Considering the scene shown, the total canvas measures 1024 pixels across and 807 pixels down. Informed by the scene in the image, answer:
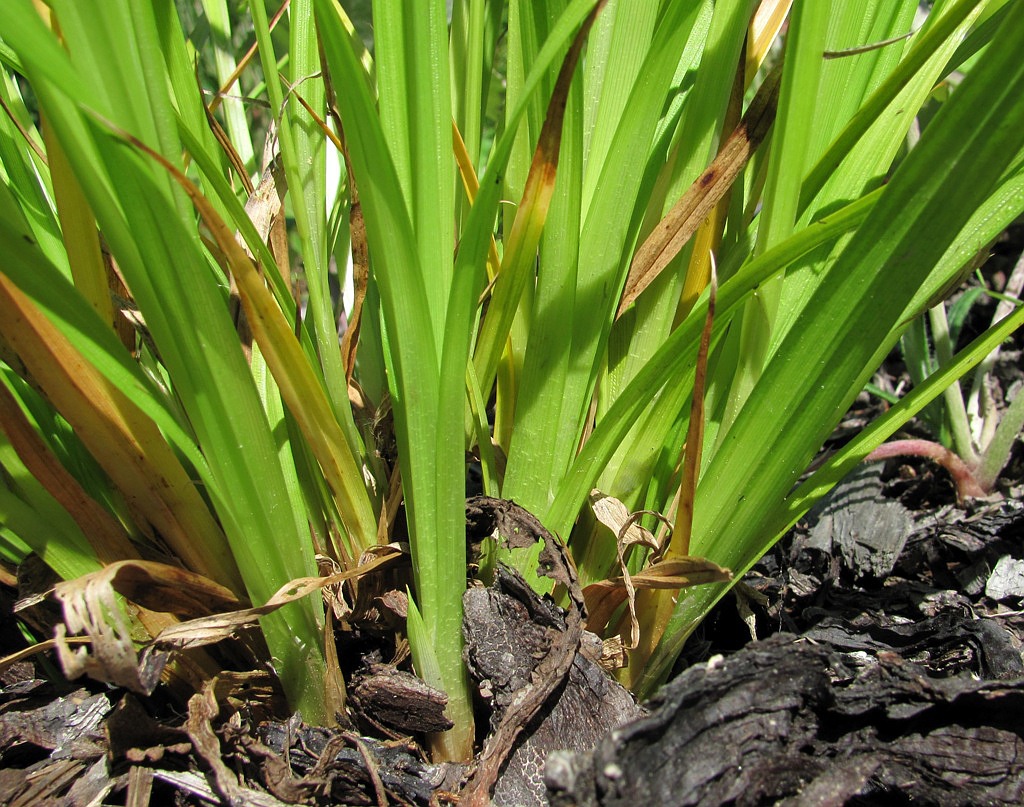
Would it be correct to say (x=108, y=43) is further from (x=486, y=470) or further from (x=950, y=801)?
A: (x=950, y=801)

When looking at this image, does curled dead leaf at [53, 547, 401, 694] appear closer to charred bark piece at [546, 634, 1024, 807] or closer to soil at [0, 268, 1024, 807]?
soil at [0, 268, 1024, 807]

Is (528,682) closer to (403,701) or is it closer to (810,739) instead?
(403,701)

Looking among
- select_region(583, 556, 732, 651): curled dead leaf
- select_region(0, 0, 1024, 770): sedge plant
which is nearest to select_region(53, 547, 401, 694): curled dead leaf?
select_region(0, 0, 1024, 770): sedge plant

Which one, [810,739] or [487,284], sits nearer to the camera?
[810,739]

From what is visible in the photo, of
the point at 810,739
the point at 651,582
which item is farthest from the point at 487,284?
the point at 810,739

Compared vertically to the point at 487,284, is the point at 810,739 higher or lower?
lower

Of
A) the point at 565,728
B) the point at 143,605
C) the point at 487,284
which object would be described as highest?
the point at 487,284

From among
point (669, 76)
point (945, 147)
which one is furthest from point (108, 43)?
point (945, 147)

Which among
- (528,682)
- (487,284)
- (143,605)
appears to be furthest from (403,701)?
(487,284)
